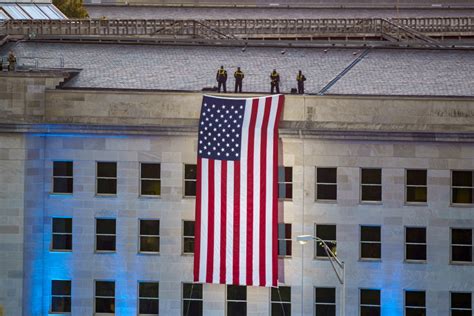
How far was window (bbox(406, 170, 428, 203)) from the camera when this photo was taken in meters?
128

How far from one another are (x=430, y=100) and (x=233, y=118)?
9107 millimetres

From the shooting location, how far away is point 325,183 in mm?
128625

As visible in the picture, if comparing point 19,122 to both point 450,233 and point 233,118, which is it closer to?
point 233,118

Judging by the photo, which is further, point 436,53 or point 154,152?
point 436,53

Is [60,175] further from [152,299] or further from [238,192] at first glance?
[238,192]

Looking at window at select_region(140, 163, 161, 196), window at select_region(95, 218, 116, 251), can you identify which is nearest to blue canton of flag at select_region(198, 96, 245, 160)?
window at select_region(140, 163, 161, 196)

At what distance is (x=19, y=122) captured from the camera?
12988cm

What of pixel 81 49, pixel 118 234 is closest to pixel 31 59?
pixel 81 49

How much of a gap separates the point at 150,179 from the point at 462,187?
1464 cm

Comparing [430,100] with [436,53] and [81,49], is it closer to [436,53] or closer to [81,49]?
[436,53]

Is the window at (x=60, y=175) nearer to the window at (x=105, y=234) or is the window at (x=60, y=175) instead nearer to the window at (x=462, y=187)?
the window at (x=105, y=234)

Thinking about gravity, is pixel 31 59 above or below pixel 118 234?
above

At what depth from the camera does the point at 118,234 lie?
13000 cm

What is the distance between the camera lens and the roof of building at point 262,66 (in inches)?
5246
